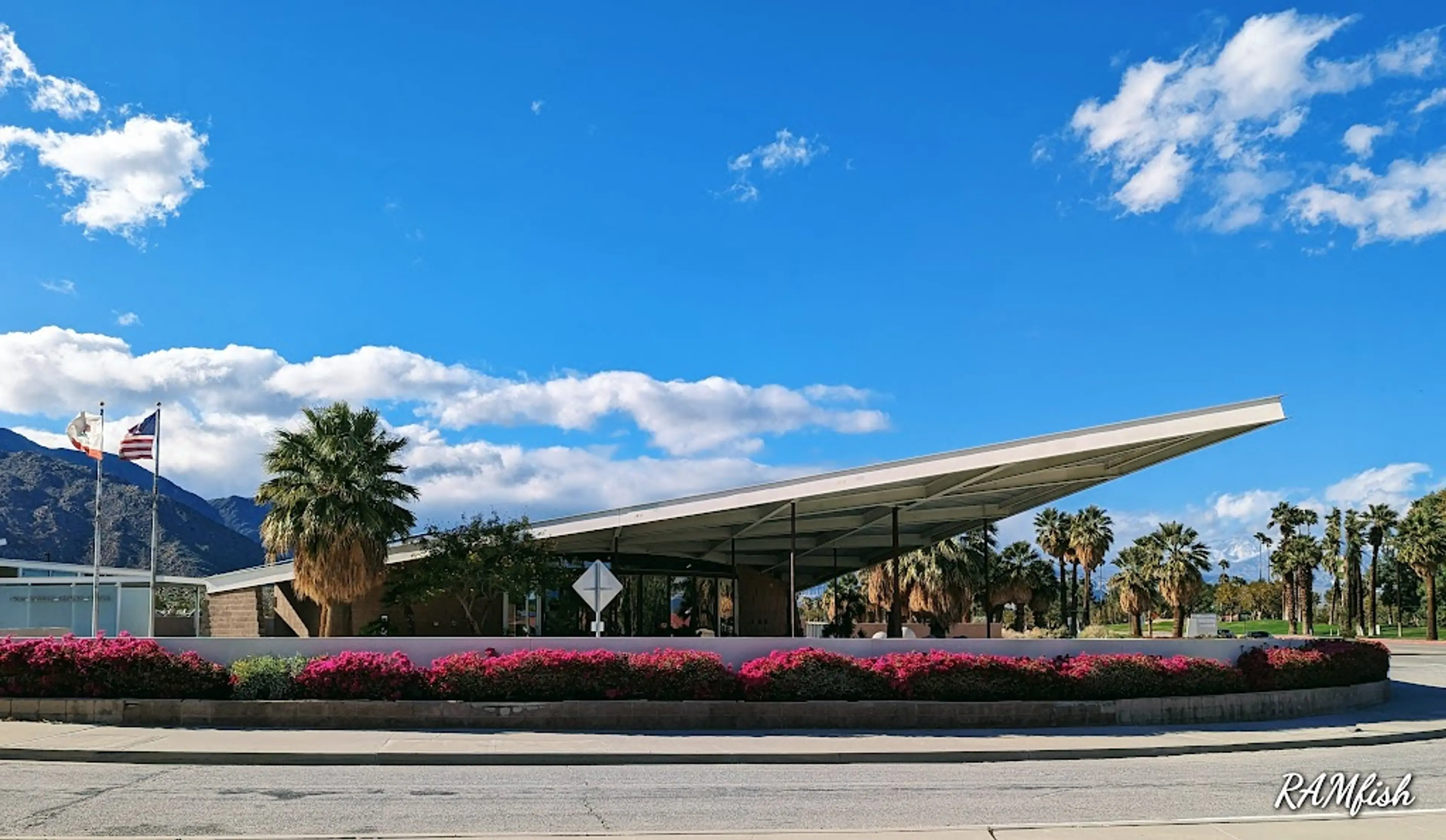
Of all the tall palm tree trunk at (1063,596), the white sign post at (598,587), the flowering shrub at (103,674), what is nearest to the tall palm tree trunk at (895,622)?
the white sign post at (598,587)

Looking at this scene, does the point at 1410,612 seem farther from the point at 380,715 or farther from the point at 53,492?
the point at 53,492

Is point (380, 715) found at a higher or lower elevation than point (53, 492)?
lower

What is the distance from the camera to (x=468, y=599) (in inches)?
1249

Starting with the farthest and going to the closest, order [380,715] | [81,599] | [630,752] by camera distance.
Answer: [81,599] → [380,715] → [630,752]

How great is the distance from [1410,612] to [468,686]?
364ft

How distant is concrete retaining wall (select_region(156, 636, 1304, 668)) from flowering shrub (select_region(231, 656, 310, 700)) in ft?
2.31

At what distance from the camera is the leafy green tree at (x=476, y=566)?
2970 cm

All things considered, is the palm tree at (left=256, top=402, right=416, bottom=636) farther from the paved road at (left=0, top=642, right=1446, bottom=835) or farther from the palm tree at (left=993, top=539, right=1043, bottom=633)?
the palm tree at (left=993, top=539, right=1043, bottom=633)

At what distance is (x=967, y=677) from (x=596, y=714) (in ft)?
20.9

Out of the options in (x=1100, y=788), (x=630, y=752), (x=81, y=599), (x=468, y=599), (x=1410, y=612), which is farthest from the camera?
(x=1410, y=612)

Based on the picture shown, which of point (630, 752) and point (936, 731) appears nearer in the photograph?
point (630, 752)

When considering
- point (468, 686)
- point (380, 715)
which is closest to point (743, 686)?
point (468, 686)

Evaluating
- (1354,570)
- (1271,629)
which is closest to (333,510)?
(1354,570)

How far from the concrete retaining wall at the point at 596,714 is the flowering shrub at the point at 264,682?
0.27 m
